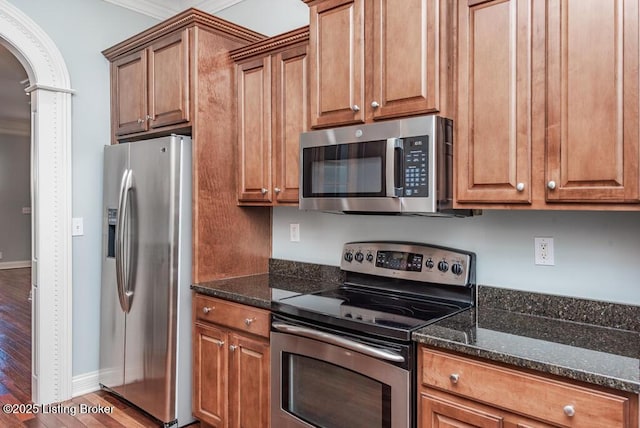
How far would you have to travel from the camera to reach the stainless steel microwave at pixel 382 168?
1.80 m

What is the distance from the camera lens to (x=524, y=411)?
1414mm

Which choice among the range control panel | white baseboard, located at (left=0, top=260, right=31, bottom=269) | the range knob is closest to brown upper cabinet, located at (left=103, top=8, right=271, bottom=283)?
the range control panel

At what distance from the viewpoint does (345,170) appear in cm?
210

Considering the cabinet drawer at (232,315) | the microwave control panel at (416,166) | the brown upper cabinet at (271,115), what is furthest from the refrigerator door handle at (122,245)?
the microwave control panel at (416,166)

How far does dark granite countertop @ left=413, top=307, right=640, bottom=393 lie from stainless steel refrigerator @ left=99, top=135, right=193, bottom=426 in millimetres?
1542

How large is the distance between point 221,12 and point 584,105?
2.75 metres

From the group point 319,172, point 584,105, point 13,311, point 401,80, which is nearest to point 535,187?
point 584,105

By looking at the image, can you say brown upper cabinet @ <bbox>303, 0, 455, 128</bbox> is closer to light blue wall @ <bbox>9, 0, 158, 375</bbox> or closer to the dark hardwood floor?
light blue wall @ <bbox>9, 0, 158, 375</bbox>

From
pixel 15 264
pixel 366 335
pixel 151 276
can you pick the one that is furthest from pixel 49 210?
pixel 15 264

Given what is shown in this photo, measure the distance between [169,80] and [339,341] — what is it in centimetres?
188

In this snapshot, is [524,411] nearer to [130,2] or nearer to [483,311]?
[483,311]

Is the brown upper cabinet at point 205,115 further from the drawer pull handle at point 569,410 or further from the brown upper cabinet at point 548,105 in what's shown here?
the drawer pull handle at point 569,410

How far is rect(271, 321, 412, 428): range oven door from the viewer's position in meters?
1.70

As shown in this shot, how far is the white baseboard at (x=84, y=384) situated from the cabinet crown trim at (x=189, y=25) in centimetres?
224
